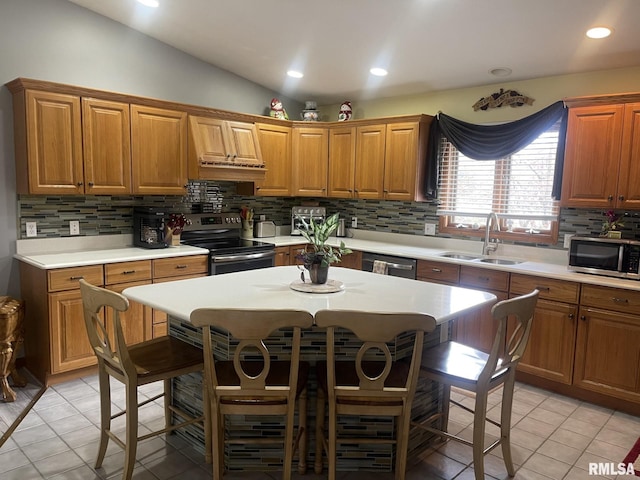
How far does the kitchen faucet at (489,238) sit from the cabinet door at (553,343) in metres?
0.85

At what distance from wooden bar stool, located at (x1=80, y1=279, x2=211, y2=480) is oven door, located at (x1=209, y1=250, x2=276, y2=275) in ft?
5.25

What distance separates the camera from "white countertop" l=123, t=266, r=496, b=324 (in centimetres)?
221

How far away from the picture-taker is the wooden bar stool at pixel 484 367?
6.63 feet

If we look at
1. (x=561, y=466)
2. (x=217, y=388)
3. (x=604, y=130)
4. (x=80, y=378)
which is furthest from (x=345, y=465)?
(x=604, y=130)

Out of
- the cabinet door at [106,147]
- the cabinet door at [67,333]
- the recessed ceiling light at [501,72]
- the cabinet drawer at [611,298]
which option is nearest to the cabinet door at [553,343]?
the cabinet drawer at [611,298]

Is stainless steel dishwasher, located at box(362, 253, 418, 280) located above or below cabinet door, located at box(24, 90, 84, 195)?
below

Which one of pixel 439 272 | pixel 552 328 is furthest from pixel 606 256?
pixel 439 272

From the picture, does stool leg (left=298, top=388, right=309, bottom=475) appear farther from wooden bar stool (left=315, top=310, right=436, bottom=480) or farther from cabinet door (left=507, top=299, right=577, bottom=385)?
cabinet door (left=507, top=299, right=577, bottom=385)

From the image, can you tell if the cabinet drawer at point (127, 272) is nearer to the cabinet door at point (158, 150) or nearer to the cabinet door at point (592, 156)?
the cabinet door at point (158, 150)

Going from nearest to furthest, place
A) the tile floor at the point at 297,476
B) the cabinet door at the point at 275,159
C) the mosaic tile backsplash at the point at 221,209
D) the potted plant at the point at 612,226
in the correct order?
the tile floor at the point at 297,476, the potted plant at the point at 612,226, the mosaic tile backsplash at the point at 221,209, the cabinet door at the point at 275,159

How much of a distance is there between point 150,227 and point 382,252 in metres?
2.04

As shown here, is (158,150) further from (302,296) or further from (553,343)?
(553,343)

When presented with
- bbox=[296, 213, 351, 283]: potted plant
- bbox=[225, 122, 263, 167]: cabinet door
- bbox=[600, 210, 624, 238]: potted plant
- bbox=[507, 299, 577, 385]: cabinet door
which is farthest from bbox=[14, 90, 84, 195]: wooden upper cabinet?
bbox=[600, 210, 624, 238]: potted plant

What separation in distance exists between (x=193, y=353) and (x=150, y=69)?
291cm
